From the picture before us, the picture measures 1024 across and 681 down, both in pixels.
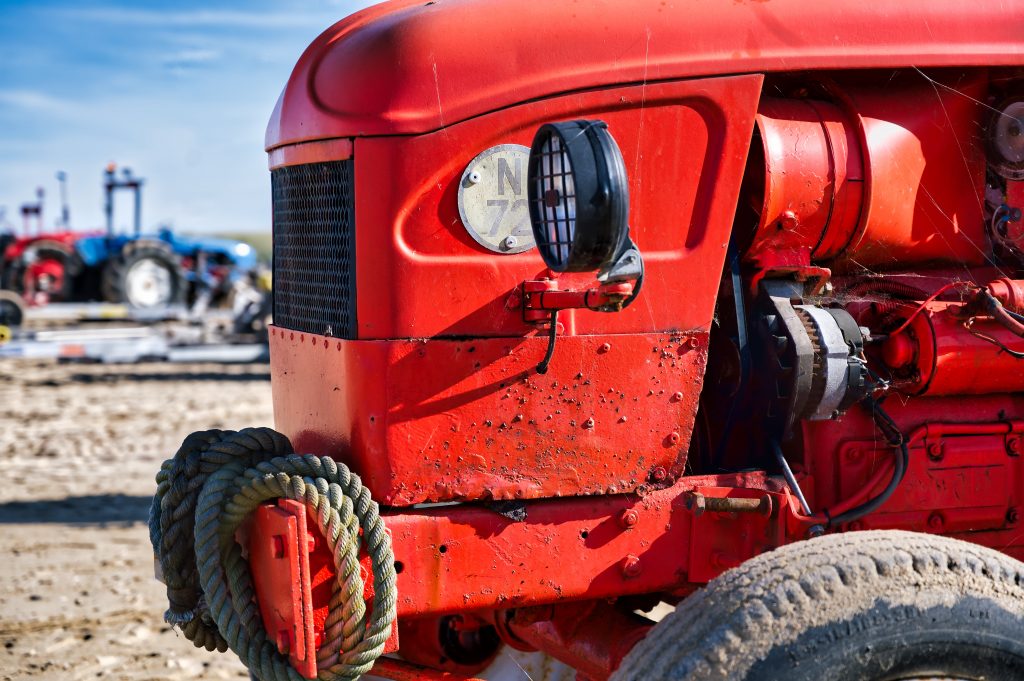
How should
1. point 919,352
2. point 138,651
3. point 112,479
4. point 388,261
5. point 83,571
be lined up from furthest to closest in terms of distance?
point 112,479 → point 83,571 → point 138,651 → point 919,352 → point 388,261

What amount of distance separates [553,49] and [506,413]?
2.73 ft

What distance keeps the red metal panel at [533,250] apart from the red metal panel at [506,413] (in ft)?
0.17

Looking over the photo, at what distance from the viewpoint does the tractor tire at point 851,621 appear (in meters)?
2.23

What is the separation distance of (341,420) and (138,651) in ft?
8.19

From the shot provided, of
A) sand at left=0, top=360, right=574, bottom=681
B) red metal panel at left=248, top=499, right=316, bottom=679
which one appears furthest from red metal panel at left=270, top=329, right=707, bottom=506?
sand at left=0, top=360, right=574, bottom=681

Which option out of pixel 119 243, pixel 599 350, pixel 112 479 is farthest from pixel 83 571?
pixel 119 243

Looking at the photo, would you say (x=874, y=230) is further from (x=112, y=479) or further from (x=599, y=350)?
(x=112, y=479)

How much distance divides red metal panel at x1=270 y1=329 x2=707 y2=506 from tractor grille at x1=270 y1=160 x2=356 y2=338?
0.11 meters

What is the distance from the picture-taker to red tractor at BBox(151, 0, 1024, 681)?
2.33 m

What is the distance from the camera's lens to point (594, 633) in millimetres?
2891

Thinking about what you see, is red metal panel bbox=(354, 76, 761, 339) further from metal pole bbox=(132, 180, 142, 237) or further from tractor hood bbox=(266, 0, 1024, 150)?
metal pole bbox=(132, 180, 142, 237)

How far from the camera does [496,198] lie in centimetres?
252

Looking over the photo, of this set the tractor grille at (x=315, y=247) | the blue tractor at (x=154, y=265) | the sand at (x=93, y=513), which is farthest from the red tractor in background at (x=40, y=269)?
the tractor grille at (x=315, y=247)

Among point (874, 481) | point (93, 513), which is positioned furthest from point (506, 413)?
point (93, 513)
